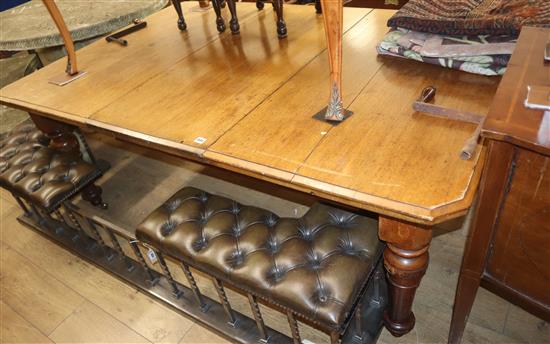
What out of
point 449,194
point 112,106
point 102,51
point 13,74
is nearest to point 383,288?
point 449,194

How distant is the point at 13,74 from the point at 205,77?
8.98 feet

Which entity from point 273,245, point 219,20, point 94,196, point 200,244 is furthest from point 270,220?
point 94,196

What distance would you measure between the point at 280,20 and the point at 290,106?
0.57 m

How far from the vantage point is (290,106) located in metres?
1.15

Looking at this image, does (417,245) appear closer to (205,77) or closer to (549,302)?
(549,302)

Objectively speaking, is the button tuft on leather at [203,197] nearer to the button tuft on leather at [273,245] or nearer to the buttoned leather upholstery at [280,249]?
the buttoned leather upholstery at [280,249]

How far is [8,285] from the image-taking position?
1.86 meters

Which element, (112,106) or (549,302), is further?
(112,106)

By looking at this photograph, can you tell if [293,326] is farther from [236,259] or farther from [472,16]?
[472,16]

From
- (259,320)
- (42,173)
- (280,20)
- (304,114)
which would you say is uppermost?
(280,20)

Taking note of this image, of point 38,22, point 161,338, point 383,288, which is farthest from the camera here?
point 38,22

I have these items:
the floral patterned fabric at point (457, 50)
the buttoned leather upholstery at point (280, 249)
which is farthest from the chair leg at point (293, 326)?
the floral patterned fabric at point (457, 50)

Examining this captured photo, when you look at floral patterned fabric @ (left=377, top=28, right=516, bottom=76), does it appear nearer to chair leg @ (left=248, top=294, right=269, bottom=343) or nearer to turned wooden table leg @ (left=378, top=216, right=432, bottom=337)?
turned wooden table leg @ (left=378, top=216, right=432, bottom=337)

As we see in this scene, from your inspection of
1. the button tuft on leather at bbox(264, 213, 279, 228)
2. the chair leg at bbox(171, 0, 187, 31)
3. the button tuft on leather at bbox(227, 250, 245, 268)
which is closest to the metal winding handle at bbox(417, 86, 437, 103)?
the button tuft on leather at bbox(264, 213, 279, 228)
